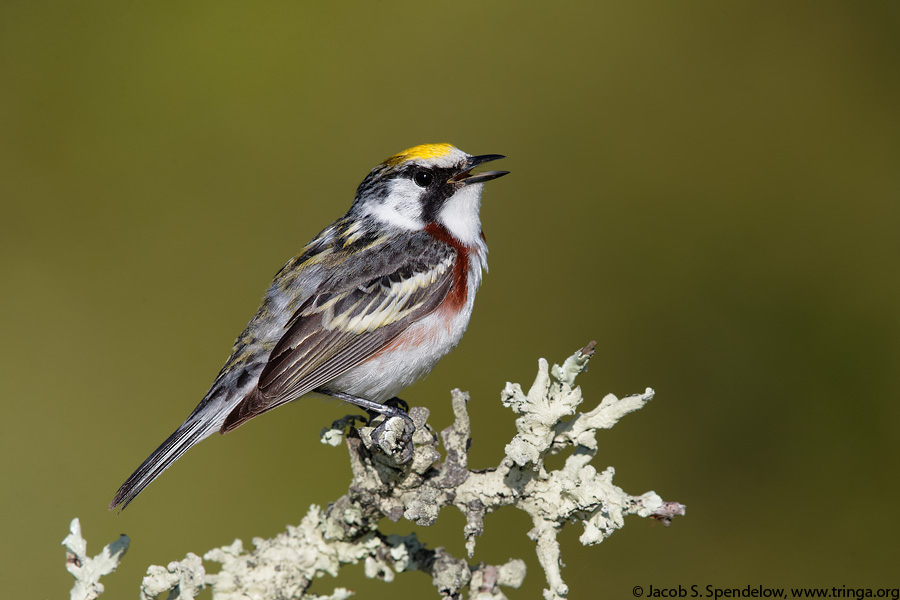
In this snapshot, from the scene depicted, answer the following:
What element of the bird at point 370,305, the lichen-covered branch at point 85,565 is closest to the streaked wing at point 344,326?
the bird at point 370,305

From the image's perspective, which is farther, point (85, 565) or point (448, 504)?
point (448, 504)

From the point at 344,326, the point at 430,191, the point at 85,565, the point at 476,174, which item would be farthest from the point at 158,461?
the point at 476,174

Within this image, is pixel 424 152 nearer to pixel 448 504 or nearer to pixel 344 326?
pixel 344 326

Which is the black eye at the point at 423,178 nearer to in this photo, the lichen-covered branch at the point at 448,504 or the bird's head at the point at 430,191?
the bird's head at the point at 430,191

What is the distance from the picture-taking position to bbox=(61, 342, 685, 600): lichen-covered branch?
2.46m

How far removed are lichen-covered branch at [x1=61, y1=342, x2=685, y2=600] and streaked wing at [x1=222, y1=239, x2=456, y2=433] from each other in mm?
274

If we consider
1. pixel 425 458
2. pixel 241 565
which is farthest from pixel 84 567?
pixel 425 458

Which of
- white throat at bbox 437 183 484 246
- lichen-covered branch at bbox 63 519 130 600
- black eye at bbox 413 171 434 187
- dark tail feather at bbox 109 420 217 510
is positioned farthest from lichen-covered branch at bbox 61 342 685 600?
black eye at bbox 413 171 434 187

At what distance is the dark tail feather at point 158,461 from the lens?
2.83 m

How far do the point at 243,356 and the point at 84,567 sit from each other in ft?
3.77

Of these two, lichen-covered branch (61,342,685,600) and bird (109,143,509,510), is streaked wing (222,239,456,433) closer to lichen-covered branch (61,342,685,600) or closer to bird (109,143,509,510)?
bird (109,143,509,510)

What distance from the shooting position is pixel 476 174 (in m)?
3.65

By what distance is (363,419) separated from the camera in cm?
320

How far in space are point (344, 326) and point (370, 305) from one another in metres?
0.16
